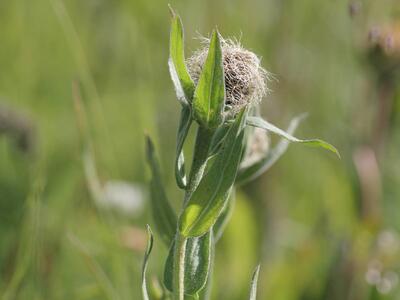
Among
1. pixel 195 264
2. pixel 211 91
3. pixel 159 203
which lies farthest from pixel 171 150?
pixel 211 91

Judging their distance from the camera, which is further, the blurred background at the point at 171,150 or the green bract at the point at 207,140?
the blurred background at the point at 171,150

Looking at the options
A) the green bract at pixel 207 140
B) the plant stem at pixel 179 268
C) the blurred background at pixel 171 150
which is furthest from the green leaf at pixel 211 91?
the blurred background at pixel 171 150

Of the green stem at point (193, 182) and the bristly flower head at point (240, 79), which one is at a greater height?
the bristly flower head at point (240, 79)

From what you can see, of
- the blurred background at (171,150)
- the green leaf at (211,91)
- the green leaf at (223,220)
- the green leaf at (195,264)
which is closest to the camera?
the green leaf at (211,91)

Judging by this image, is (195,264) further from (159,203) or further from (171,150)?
(171,150)

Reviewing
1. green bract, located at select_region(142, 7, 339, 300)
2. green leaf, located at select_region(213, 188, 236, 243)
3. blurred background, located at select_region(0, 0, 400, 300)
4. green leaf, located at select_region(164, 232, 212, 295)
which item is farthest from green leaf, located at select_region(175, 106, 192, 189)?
blurred background, located at select_region(0, 0, 400, 300)

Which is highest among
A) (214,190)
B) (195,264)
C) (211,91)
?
(211,91)

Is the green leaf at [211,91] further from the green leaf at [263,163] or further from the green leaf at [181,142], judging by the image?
the green leaf at [263,163]
